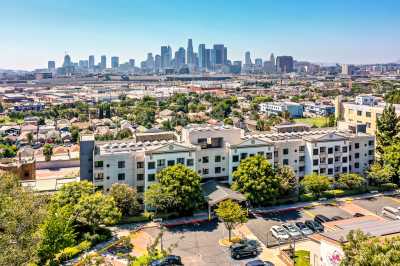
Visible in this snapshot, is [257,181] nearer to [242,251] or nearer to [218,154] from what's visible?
[218,154]

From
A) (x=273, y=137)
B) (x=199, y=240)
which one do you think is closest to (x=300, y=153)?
(x=273, y=137)

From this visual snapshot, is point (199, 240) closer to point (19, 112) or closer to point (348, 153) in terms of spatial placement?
point (348, 153)

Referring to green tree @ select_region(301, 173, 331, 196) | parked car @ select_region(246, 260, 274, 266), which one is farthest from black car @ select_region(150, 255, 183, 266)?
green tree @ select_region(301, 173, 331, 196)

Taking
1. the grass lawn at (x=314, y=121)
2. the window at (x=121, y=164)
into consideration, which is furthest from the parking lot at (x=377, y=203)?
the grass lawn at (x=314, y=121)

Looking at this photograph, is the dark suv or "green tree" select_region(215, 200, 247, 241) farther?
"green tree" select_region(215, 200, 247, 241)

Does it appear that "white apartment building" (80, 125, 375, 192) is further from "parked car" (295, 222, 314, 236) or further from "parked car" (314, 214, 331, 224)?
"parked car" (295, 222, 314, 236)

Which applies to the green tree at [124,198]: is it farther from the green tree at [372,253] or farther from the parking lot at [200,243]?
the green tree at [372,253]

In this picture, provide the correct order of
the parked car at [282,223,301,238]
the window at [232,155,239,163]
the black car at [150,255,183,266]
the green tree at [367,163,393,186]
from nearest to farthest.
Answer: the black car at [150,255,183,266]
the parked car at [282,223,301,238]
the window at [232,155,239,163]
the green tree at [367,163,393,186]

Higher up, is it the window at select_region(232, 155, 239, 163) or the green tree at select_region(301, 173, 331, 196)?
the window at select_region(232, 155, 239, 163)
